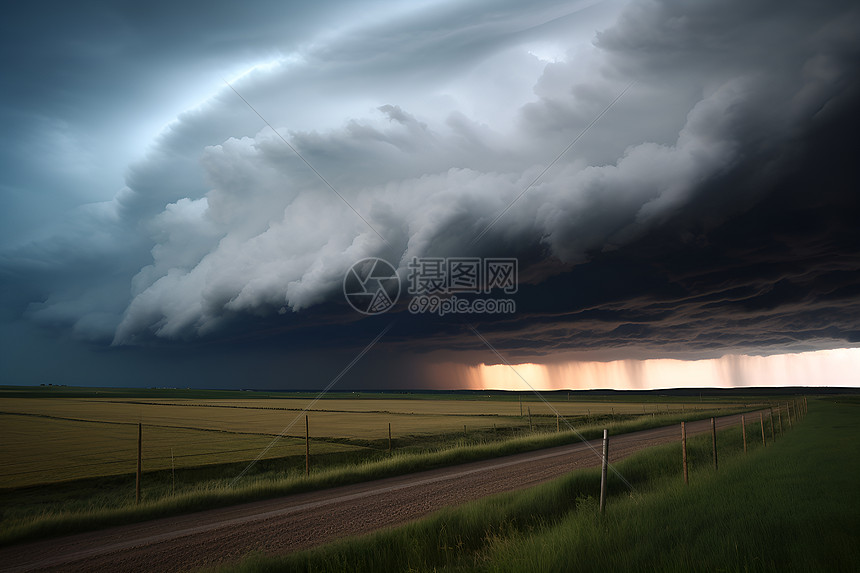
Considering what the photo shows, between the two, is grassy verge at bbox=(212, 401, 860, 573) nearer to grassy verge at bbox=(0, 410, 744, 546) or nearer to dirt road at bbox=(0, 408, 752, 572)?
dirt road at bbox=(0, 408, 752, 572)

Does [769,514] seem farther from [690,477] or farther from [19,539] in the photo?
[19,539]

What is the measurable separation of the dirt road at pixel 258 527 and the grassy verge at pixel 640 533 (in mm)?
2061

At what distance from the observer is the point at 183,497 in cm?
1594

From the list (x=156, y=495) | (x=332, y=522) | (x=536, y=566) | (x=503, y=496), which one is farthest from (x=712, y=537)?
(x=156, y=495)

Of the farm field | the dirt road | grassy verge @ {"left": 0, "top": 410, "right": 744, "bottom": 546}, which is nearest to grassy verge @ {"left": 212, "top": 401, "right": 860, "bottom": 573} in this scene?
the dirt road

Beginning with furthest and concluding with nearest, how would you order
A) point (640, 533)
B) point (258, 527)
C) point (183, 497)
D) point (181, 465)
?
point (181, 465) < point (183, 497) < point (258, 527) < point (640, 533)

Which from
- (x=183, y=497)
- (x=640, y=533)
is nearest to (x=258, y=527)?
(x=183, y=497)

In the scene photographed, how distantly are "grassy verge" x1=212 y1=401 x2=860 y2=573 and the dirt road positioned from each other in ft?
6.76

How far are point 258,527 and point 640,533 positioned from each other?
30.0ft

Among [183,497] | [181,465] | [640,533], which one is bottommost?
[181,465]

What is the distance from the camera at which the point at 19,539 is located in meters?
12.4

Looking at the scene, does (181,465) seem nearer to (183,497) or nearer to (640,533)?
(183,497)

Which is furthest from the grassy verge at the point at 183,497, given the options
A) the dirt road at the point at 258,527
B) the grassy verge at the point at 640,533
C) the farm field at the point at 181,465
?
the grassy verge at the point at 640,533

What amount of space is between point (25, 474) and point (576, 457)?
1051 inches
